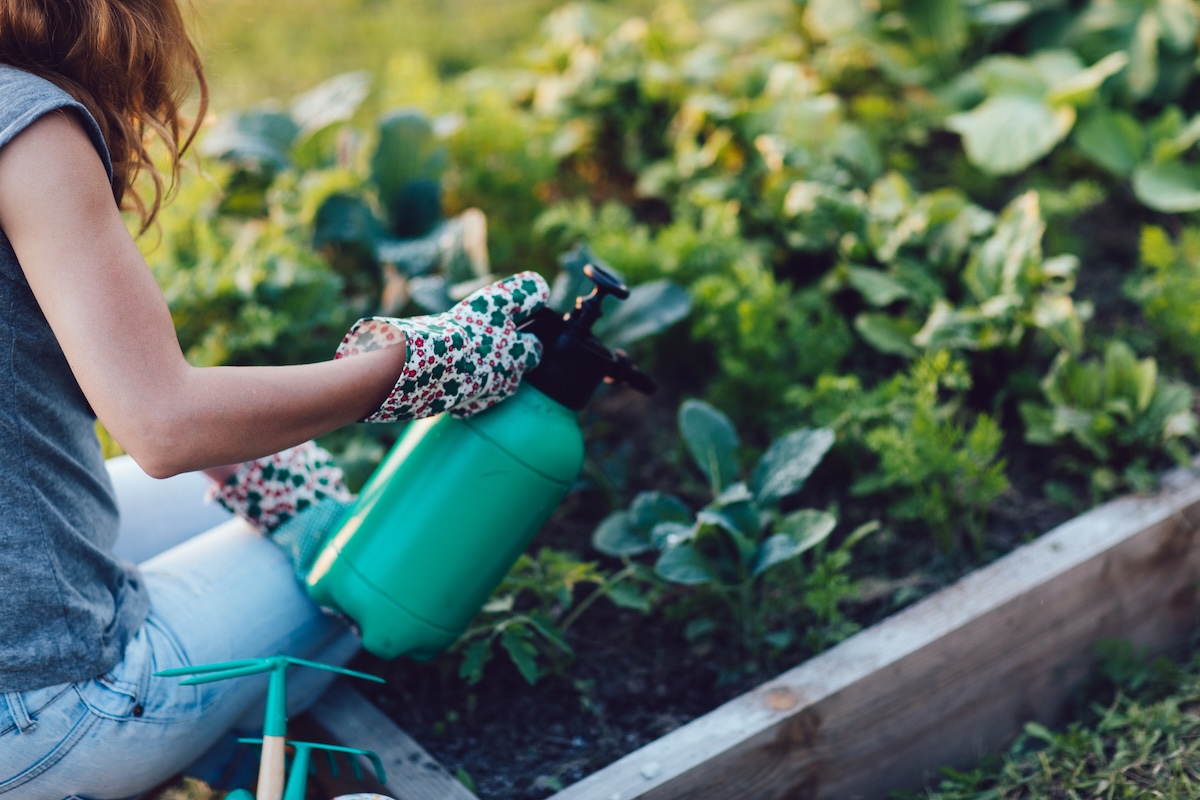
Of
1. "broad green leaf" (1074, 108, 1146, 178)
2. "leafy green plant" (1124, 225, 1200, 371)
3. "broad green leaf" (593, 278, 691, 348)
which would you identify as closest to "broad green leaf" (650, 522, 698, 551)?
"broad green leaf" (593, 278, 691, 348)

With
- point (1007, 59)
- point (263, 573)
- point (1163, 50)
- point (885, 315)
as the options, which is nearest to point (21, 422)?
point (263, 573)

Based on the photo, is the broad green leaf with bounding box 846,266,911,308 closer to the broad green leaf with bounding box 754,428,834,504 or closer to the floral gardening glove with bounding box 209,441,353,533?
the broad green leaf with bounding box 754,428,834,504

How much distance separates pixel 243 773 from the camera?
5.29 ft

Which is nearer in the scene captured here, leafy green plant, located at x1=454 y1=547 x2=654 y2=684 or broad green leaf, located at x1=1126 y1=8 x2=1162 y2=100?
leafy green plant, located at x1=454 y1=547 x2=654 y2=684

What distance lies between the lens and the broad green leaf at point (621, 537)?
1.86 m

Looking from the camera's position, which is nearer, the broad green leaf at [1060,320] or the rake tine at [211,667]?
the rake tine at [211,667]

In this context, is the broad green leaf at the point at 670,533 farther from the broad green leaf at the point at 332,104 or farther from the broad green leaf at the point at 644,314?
the broad green leaf at the point at 332,104

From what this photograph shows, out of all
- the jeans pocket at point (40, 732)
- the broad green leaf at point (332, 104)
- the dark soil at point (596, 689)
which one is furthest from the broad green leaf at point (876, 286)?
the jeans pocket at point (40, 732)

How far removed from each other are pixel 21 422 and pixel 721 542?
1.12m

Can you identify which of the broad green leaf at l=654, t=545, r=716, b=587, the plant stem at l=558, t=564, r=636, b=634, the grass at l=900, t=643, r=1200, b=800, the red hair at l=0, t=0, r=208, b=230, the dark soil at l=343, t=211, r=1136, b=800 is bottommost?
the grass at l=900, t=643, r=1200, b=800

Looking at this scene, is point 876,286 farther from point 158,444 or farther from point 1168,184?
point 158,444

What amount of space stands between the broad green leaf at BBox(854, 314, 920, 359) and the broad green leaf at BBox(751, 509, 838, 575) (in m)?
0.59

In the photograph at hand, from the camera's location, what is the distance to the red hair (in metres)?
1.19

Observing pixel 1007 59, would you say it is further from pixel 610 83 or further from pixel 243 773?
pixel 243 773
